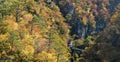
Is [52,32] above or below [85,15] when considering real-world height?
above

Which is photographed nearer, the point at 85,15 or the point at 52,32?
the point at 52,32

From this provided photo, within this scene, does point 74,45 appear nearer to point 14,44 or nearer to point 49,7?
point 49,7

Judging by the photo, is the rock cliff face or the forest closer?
the forest

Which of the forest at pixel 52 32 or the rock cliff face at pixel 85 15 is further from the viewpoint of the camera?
the rock cliff face at pixel 85 15

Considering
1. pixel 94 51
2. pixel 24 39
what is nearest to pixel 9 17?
pixel 24 39

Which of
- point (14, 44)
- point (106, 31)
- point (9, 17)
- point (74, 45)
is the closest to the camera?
point (106, 31)
